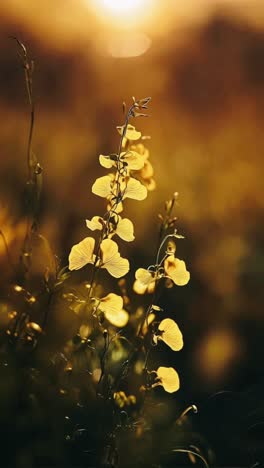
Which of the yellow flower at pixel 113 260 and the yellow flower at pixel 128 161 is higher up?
the yellow flower at pixel 128 161

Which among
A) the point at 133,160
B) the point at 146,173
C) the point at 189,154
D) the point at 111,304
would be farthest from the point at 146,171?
the point at 189,154

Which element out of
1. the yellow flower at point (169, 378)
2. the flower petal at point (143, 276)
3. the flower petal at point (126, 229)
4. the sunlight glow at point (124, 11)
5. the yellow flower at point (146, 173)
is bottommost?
the yellow flower at point (169, 378)

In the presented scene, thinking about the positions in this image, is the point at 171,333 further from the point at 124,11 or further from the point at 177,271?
the point at 124,11

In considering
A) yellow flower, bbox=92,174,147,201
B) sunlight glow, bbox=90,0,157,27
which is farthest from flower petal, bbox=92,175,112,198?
sunlight glow, bbox=90,0,157,27

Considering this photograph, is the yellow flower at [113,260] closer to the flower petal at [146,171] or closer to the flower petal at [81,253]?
the flower petal at [81,253]

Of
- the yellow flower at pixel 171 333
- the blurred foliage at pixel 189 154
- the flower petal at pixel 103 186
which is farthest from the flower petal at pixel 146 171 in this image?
the blurred foliage at pixel 189 154

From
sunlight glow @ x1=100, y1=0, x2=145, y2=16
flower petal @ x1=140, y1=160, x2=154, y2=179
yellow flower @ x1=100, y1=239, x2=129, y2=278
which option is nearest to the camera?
yellow flower @ x1=100, y1=239, x2=129, y2=278

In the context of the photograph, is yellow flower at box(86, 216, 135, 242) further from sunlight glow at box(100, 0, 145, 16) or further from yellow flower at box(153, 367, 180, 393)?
sunlight glow at box(100, 0, 145, 16)
